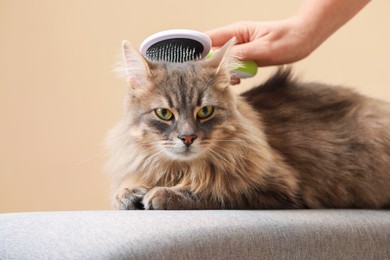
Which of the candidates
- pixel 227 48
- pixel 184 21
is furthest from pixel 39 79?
pixel 227 48

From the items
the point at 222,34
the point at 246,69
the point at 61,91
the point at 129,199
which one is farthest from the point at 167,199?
the point at 61,91

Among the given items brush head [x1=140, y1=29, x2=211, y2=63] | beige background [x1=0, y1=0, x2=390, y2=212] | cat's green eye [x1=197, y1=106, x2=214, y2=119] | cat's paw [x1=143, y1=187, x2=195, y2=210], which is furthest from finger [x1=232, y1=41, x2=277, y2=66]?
beige background [x1=0, y1=0, x2=390, y2=212]

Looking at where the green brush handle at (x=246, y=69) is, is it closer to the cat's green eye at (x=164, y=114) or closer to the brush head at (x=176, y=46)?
the brush head at (x=176, y=46)

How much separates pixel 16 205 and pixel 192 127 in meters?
1.50

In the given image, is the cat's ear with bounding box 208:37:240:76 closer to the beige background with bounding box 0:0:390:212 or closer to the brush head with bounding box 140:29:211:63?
the brush head with bounding box 140:29:211:63

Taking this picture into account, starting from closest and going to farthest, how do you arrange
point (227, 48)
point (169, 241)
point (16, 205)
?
point (169, 241) → point (227, 48) → point (16, 205)

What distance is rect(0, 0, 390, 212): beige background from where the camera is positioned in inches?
97.4

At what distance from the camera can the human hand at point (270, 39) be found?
1.75 meters

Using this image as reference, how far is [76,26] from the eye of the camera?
2.50 meters

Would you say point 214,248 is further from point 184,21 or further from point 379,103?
point 184,21

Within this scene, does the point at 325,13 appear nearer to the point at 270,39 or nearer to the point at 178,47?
the point at 270,39

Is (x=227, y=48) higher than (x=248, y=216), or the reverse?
(x=227, y=48)

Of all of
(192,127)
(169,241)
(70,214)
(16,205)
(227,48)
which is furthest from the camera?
(16,205)

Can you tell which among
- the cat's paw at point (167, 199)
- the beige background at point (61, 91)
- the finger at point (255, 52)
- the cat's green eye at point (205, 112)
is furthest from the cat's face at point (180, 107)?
the beige background at point (61, 91)
